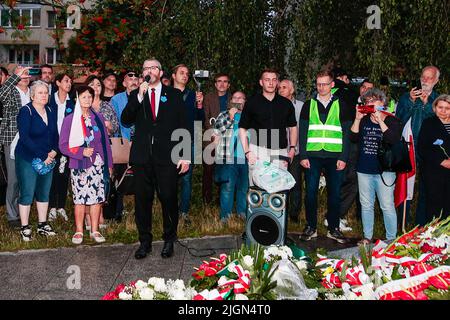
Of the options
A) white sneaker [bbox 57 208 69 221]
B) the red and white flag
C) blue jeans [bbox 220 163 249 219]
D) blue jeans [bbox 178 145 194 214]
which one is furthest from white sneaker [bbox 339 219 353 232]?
white sneaker [bbox 57 208 69 221]

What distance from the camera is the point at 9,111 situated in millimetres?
7441

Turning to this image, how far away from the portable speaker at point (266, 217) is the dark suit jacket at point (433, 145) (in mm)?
2167

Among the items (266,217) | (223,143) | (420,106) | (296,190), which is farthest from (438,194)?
(223,143)

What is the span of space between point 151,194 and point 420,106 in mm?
3586

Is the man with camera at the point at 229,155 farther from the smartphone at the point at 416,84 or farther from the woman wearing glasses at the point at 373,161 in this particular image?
the smartphone at the point at 416,84

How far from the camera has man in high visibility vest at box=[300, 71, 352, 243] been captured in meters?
6.72

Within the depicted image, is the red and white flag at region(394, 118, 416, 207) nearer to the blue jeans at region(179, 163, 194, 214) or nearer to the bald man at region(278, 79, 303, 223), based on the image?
the bald man at region(278, 79, 303, 223)

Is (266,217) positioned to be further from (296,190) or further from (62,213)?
(62,213)

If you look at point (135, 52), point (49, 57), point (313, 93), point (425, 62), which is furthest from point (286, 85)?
point (49, 57)

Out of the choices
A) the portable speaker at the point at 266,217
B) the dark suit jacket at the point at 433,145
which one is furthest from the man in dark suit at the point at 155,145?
the dark suit jacket at the point at 433,145

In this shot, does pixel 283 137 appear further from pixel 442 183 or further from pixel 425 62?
pixel 425 62

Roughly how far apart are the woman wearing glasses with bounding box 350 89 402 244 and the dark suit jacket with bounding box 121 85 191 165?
7.01 feet

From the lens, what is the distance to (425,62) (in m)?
7.72

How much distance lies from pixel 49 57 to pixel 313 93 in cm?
4118
